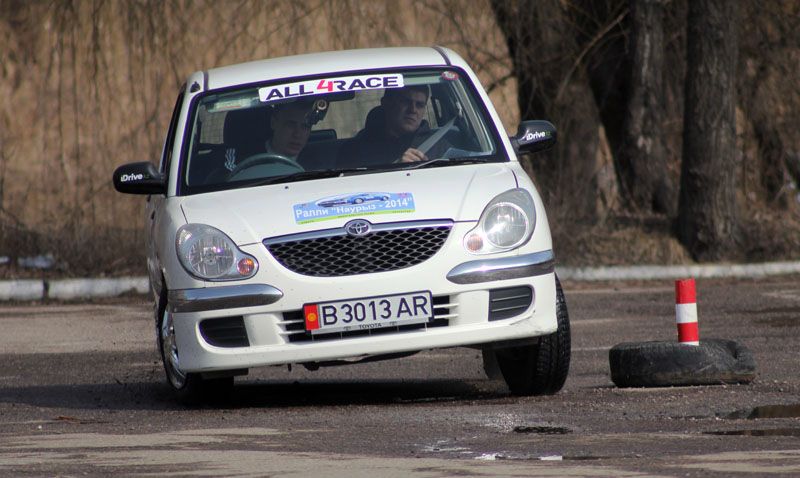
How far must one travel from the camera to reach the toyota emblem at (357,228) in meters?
7.62

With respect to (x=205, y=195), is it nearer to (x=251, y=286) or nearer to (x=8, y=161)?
(x=251, y=286)

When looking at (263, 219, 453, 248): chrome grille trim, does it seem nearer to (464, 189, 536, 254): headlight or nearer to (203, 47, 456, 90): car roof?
(464, 189, 536, 254): headlight

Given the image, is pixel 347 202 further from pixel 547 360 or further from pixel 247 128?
pixel 547 360

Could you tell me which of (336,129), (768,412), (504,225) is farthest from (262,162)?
(768,412)

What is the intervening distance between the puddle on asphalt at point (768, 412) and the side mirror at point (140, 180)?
322 centimetres

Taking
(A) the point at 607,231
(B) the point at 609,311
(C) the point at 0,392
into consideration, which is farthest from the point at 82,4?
(C) the point at 0,392

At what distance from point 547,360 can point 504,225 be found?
772mm

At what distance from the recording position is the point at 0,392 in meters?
9.46

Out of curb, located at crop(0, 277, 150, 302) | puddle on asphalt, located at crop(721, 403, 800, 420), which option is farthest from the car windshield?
curb, located at crop(0, 277, 150, 302)

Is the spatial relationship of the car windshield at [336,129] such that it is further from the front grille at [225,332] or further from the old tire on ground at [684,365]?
the old tire on ground at [684,365]

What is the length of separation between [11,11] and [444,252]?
456 inches

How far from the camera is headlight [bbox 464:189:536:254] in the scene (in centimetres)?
769

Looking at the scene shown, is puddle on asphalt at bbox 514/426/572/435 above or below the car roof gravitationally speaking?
below

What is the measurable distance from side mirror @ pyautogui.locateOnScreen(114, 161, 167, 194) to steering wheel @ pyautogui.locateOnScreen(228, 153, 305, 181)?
413 mm
